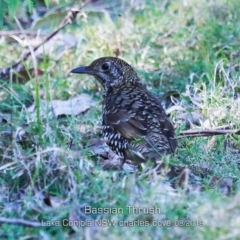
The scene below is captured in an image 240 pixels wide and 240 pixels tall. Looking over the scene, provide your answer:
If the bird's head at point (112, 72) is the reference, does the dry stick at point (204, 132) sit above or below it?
below

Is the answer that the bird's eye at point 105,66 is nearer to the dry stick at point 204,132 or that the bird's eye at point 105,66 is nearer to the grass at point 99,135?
the grass at point 99,135

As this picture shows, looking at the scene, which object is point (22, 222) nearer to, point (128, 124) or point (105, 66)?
point (128, 124)

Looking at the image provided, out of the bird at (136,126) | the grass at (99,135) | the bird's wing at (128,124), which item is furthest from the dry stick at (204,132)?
the bird's wing at (128,124)

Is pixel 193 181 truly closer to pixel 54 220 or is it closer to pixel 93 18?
pixel 54 220

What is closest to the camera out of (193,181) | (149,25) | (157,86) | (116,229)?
(116,229)

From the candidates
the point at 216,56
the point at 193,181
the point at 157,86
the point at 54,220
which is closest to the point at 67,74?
the point at 157,86

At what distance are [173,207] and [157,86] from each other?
12.0 feet

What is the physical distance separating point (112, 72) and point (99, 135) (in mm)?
535

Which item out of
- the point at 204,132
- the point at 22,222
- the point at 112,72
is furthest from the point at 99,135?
the point at 22,222

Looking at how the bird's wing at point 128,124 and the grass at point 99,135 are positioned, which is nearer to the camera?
the grass at point 99,135

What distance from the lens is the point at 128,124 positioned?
6.29m

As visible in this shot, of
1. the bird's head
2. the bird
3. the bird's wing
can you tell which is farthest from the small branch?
the bird's head

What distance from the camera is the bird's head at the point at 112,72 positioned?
710 centimetres

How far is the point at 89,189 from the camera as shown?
5.34m
